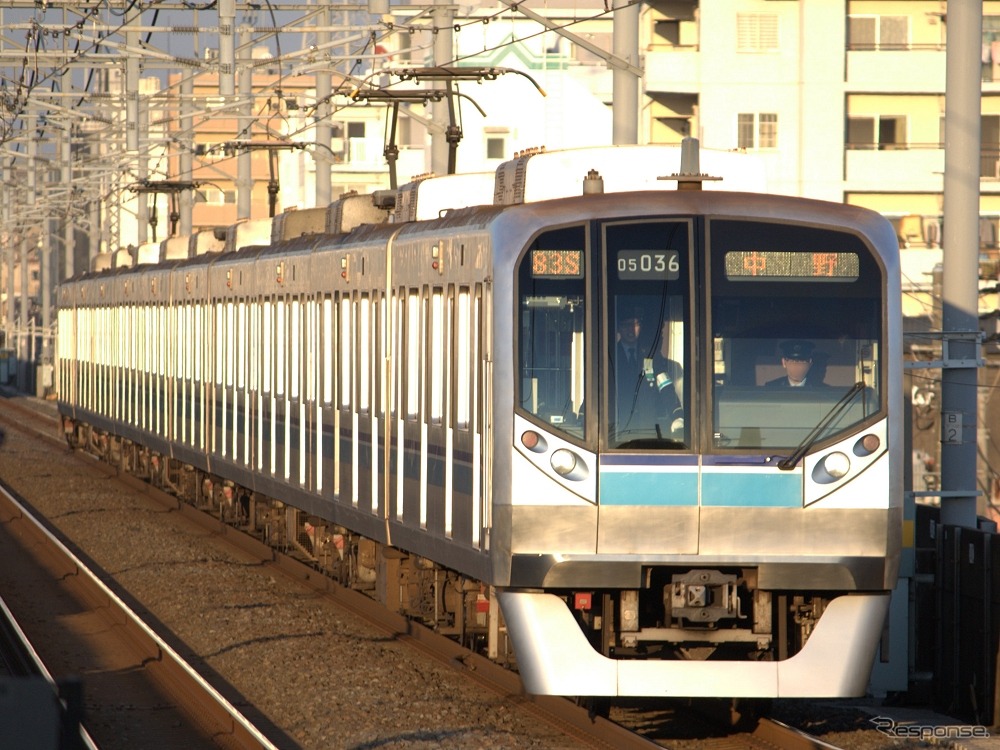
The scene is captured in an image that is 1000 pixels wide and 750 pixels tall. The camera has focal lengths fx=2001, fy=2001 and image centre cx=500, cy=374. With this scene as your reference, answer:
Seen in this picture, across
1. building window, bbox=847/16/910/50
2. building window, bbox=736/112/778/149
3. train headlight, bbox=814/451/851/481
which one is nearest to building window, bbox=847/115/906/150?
building window, bbox=847/16/910/50

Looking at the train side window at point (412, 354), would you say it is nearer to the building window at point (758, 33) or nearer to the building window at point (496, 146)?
the building window at point (758, 33)

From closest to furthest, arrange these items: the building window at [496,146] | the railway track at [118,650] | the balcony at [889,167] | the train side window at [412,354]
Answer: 1. the railway track at [118,650]
2. the train side window at [412,354]
3. the balcony at [889,167]
4. the building window at [496,146]

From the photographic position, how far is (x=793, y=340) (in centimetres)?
884

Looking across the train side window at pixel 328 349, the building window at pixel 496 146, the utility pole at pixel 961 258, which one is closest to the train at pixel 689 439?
the utility pole at pixel 961 258

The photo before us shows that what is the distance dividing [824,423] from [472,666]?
3424mm

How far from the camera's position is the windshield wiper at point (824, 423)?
8.80 m

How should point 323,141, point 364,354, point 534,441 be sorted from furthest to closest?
point 323,141
point 364,354
point 534,441

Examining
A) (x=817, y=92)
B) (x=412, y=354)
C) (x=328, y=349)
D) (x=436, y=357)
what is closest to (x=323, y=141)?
(x=328, y=349)

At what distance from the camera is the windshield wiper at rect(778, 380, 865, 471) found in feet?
28.9

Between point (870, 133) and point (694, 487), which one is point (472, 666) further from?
point (870, 133)

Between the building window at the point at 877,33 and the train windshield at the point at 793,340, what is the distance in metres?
36.2

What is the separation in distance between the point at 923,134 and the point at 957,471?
33.7m

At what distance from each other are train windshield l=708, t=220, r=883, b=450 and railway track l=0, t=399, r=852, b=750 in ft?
4.68

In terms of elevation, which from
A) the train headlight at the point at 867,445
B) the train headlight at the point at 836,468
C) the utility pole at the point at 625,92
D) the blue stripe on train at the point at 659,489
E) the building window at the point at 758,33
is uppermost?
the building window at the point at 758,33
